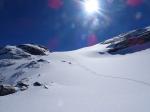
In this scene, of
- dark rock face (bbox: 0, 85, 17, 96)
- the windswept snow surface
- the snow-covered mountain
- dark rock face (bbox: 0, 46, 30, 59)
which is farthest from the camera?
dark rock face (bbox: 0, 46, 30, 59)

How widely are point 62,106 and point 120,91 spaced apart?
7806 mm

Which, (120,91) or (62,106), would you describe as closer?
(62,106)

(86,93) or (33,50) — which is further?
(33,50)

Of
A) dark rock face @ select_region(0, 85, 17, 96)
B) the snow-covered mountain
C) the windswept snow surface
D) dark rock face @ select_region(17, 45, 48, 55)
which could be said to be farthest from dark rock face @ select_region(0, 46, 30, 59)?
dark rock face @ select_region(0, 85, 17, 96)

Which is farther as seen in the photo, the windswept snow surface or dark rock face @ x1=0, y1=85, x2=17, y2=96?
dark rock face @ x1=0, y1=85, x2=17, y2=96

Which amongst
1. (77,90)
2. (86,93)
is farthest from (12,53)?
(86,93)

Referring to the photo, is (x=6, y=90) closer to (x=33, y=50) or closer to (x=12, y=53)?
(x=12, y=53)

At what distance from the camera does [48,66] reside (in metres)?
45.7

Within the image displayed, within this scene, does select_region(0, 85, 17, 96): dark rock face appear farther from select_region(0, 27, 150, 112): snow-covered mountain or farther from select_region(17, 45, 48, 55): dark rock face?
select_region(17, 45, 48, 55): dark rock face

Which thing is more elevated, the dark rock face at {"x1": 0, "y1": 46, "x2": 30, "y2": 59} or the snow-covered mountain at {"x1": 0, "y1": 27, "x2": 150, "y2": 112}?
the dark rock face at {"x1": 0, "y1": 46, "x2": 30, "y2": 59}

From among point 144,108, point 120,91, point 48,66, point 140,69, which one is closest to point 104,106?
point 144,108

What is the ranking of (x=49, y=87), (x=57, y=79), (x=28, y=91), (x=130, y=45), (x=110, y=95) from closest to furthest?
(x=110, y=95) → (x=28, y=91) → (x=49, y=87) → (x=57, y=79) → (x=130, y=45)

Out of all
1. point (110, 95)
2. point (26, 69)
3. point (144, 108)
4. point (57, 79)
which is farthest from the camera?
point (26, 69)

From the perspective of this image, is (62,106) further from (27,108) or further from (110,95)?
(110,95)
